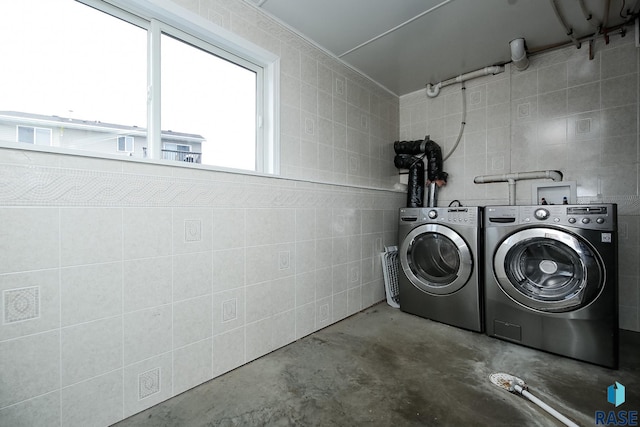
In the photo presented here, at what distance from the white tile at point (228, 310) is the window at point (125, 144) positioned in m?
0.90

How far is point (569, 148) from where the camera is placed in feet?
7.62

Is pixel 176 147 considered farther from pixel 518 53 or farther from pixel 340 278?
pixel 518 53

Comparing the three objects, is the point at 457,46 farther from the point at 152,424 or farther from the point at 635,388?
the point at 152,424

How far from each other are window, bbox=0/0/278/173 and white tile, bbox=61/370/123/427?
1053 millimetres

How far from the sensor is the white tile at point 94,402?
1.10 meters

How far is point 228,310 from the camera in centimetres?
160

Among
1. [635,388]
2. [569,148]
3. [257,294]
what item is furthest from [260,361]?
[569,148]

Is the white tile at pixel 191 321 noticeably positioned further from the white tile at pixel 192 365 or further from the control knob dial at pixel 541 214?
the control knob dial at pixel 541 214

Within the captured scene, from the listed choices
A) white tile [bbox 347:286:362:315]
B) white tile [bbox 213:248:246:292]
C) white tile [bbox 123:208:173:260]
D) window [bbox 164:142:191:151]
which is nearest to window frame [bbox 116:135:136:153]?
window [bbox 164:142:191:151]

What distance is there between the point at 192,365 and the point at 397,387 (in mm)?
1123

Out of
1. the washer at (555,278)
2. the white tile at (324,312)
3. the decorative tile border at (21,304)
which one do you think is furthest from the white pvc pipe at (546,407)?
the decorative tile border at (21,304)

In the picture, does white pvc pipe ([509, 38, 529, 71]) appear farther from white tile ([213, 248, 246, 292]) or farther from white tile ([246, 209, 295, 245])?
white tile ([213, 248, 246, 292])

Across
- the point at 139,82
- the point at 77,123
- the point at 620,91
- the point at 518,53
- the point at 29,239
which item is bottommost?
the point at 29,239

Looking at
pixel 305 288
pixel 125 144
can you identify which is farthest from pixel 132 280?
pixel 305 288
